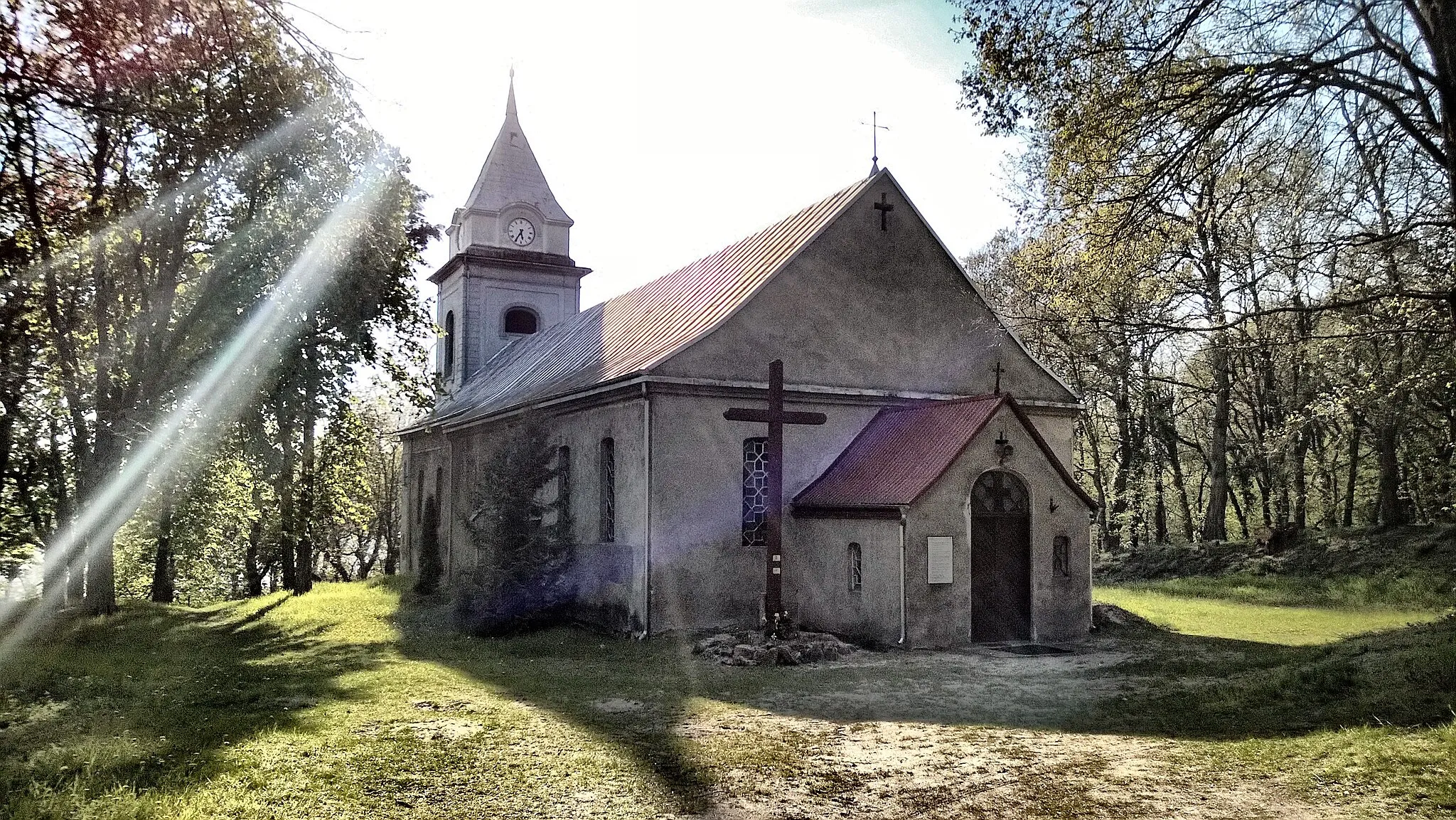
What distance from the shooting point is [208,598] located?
51.7 m

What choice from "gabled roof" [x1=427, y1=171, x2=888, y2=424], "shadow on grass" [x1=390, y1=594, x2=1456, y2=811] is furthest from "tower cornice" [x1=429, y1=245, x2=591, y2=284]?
"shadow on grass" [x1=390, y1=594, x2=1456, y2=811]

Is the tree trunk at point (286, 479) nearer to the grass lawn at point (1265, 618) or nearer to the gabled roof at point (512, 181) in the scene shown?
the gabled roof at point (512, 181)

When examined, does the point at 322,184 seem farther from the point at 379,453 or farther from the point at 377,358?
the point at 379,453

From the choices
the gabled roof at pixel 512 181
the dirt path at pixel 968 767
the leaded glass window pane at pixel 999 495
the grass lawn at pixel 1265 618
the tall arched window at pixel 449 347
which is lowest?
the grass lawn at pixel 1265 618

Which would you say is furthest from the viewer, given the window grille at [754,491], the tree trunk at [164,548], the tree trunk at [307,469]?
the tree trunk at [164,548]

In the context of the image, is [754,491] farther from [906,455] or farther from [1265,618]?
[1265,618]

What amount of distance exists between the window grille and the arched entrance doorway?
379 centimetres

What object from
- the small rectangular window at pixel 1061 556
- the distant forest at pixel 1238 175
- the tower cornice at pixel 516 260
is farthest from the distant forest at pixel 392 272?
the tower cornice at pixel 516 260

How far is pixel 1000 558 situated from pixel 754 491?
451 centimetres

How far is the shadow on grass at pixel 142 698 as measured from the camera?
757 centimetres

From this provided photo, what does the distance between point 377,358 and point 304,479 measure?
326 centimetres

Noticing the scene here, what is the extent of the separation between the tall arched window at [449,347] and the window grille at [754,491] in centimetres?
1903

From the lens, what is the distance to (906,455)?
17.7m

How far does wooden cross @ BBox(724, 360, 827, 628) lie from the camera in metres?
16.8
